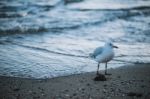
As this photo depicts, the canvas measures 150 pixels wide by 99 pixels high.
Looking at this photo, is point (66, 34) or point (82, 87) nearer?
point (82, 87)

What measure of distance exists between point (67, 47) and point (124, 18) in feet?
21.2

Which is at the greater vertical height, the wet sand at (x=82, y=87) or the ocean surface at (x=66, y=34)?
the wet sand at (x=82, y=87)

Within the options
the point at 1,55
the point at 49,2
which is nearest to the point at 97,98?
the point at 1,55

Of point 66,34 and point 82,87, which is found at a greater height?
point 82,87

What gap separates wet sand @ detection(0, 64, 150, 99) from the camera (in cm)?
571

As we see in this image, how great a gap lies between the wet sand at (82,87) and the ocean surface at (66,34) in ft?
1.62

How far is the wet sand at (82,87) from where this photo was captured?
5715 mm

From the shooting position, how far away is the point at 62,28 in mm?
12742

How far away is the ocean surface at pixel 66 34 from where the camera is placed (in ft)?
26.1

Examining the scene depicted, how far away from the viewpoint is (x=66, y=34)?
11.7 m

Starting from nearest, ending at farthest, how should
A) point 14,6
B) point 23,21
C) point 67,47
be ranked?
point 67,47, point 23,21, point 14,6

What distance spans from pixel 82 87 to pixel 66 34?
5651 millimetres

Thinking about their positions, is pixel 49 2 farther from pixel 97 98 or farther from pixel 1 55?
pixel 97 98

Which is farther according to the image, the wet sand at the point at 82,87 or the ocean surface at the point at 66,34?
the ocean surface at the point at 66,34
